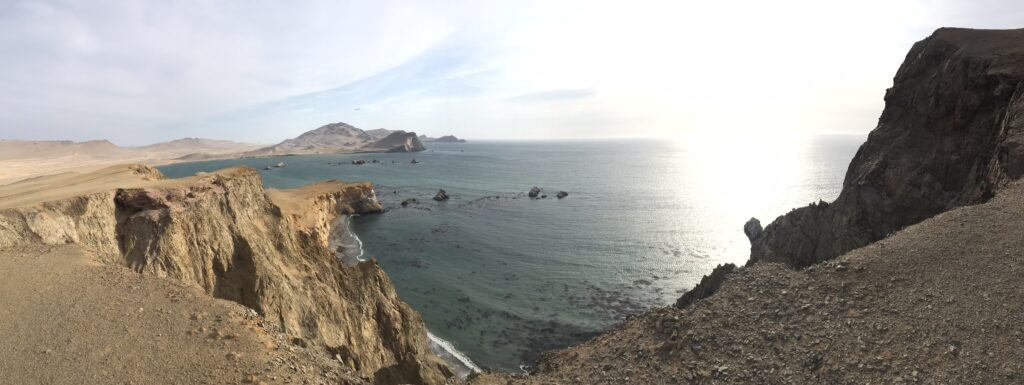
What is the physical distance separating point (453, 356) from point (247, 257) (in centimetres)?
1479

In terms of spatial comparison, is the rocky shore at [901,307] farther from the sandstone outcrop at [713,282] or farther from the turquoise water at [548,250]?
the turquoise water at [548,250]

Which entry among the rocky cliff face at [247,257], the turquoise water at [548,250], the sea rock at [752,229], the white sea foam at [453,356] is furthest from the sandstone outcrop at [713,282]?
the sea rock at [752,229]

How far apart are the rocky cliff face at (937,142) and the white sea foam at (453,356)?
76.8 feet

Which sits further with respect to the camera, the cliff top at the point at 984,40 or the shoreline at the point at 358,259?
the shoreline at the point at 358,259

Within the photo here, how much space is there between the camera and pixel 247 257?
69.9ft

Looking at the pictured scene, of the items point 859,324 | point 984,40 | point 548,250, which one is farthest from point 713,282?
point 548,250

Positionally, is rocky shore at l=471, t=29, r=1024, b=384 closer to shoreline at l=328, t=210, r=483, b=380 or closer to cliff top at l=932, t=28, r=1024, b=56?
cliff top at l=932, t=28, r=1024, b=56

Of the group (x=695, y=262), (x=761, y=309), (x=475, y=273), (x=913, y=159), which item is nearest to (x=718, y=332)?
(x=761, y=309)

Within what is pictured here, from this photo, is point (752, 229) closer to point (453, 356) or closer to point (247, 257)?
point (453, 356)

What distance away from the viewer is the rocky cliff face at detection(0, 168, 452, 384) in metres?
17.2

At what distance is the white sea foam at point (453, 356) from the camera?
95.0 feet

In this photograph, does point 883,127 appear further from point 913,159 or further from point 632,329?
point 632,329

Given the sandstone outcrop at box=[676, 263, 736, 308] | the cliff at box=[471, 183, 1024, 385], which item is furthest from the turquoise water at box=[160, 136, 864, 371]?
the cliff at box=[471, 183, 1024, 385]

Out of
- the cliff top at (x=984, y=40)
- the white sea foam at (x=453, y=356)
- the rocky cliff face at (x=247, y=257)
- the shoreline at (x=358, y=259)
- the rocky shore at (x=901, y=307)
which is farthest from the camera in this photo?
the shoreline at (x=358, y=259)
